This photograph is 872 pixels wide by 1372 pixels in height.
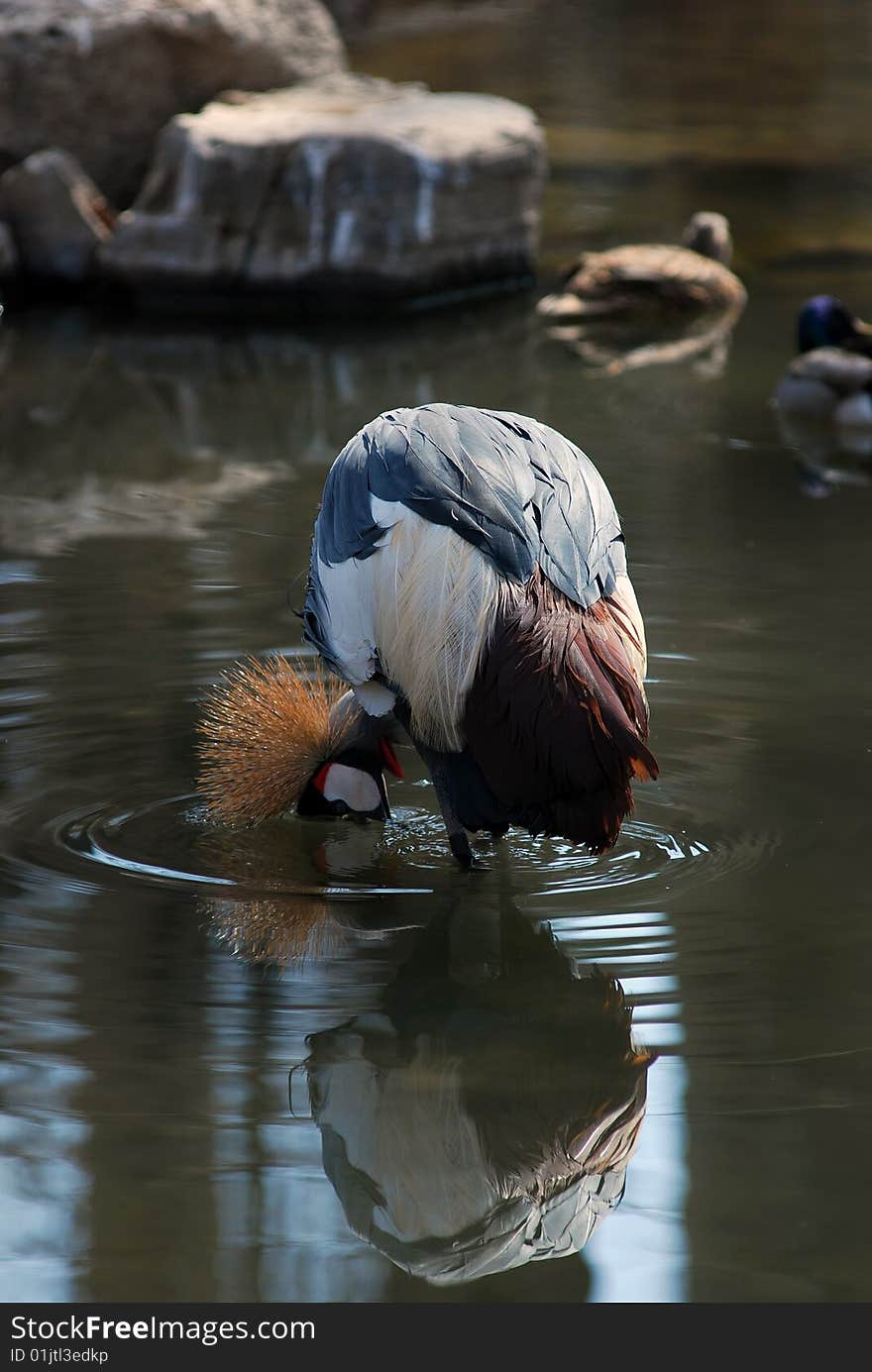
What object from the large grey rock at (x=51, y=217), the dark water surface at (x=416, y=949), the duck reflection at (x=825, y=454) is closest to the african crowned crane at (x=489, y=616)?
the dark water surface at (x=416, y=949)

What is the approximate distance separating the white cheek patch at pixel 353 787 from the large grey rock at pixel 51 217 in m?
6.25

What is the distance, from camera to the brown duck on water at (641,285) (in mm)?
8695

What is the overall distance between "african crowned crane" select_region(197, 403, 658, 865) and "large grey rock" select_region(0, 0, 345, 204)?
691 centimetres

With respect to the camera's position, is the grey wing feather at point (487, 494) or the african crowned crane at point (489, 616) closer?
the african crowned crane at point (489, 616)

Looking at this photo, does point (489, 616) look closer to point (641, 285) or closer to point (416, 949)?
point (416, 949)

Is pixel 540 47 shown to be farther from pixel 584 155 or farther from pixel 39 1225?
pixel 39 1225

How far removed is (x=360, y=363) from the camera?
8.09 meters

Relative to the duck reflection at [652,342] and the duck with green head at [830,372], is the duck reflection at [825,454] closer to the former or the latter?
the duck with green head at [830,372]

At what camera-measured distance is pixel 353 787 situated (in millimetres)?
3707

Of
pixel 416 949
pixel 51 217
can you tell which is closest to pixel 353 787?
pixel 416 949

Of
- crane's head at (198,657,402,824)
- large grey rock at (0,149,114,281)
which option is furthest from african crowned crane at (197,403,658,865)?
large grey rock at (0,149,114,281)

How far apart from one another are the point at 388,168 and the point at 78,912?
615cm

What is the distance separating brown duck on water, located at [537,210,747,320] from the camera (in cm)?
870

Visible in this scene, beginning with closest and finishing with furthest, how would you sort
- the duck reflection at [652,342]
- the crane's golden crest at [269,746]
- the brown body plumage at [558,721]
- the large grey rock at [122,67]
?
the brown body plumage at [558,721]
the crane's golden crest at [269,746]
the duck reflection at [652,342]
the large grey rock at [122,67]
